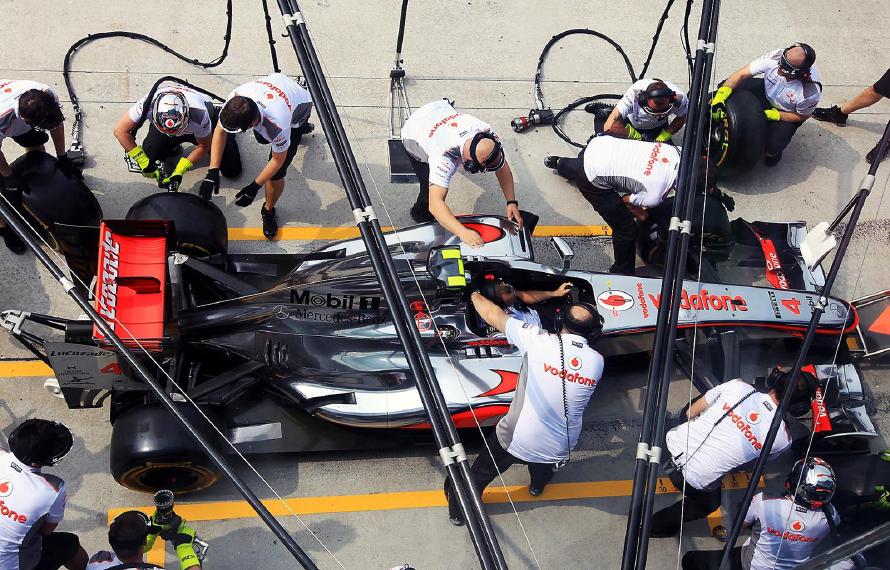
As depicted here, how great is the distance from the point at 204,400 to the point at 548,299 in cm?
229

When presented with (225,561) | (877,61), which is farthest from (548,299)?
(877,61)

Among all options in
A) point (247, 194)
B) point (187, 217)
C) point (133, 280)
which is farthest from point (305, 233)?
point (133, 280)

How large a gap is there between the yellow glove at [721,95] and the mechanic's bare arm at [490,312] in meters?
3.33

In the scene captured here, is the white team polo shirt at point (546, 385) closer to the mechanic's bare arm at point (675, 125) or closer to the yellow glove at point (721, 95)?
the mechanic's bare arm at point (675, 125)

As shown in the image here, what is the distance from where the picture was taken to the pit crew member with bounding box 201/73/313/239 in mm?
5684

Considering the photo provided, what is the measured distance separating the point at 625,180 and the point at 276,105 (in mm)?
2575

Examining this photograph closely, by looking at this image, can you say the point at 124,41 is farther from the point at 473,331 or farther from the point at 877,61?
the point at 877,61

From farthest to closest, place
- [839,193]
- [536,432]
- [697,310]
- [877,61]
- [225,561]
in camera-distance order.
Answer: [877,61] → [839,193] → [697,310] → [225,561] → [536,432]

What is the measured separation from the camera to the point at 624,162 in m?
6.09

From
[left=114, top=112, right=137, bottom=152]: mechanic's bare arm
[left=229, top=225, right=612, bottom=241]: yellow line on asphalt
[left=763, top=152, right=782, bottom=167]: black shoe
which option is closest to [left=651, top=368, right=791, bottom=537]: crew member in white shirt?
[left=229, top=225, right=612, bottom=241]: yellow line on asphalt

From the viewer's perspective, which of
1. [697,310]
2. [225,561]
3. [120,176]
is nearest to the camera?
[225,561]

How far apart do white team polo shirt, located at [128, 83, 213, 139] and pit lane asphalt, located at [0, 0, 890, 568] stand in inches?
27.5

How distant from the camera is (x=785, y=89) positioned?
7.04 meters

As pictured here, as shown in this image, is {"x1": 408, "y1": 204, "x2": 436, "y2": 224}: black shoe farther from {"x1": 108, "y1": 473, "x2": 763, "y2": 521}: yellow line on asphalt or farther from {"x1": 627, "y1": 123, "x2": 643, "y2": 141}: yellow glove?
{"x1": 108, "y1": 473, "x2": 763, "y2": 521}: yellow line on asphalt
